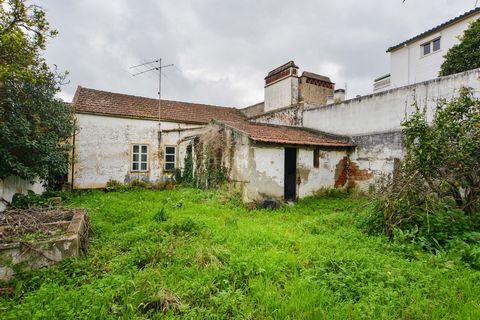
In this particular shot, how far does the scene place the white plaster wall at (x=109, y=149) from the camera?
12.8 metres

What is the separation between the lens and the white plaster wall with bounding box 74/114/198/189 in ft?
41.8

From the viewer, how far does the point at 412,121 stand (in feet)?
20.7

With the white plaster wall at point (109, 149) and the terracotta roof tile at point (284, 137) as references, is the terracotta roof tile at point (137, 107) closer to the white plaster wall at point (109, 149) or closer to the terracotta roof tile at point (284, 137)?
the white plaster wall at point (109, 149)

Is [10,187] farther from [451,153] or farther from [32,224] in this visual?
[451,153]

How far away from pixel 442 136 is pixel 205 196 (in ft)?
24.7

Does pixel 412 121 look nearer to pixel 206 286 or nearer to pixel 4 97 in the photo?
pixel 206 286

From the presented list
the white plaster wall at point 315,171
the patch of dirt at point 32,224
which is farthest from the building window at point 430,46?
the patch of dirt at point 32,224

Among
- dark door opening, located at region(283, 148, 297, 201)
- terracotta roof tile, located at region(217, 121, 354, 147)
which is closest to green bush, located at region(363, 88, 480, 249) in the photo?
terracotta roof tile, located at region(217, 121, 354, 147)

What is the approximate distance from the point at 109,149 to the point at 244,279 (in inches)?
470

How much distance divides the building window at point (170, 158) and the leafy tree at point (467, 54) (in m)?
14.4

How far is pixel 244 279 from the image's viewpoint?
12.6ft

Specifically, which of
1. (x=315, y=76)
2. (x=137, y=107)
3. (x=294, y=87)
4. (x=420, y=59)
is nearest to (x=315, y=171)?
(x=294, y=87)

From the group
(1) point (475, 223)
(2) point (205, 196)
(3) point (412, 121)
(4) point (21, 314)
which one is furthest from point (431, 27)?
(4) point (21, 314)

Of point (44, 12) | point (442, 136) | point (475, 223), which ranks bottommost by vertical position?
point (475, 223)
